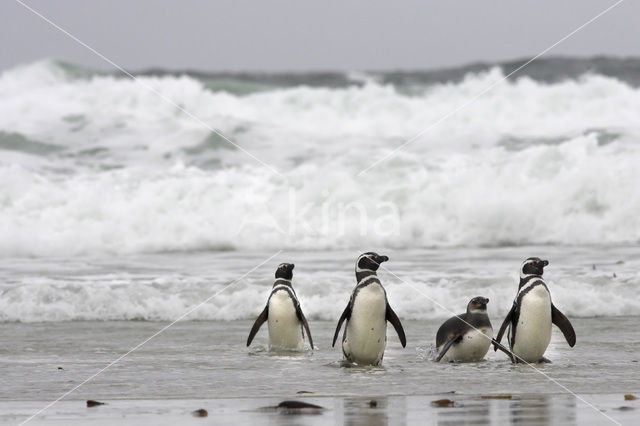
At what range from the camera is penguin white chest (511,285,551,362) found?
8562 mm

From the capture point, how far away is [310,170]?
2125 cm

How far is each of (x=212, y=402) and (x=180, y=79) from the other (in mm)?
25320

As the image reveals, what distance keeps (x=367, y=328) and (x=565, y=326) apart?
4.77 ft

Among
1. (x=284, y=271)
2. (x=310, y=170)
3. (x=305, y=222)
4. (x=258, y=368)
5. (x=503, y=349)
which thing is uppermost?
(x=310, y=170)

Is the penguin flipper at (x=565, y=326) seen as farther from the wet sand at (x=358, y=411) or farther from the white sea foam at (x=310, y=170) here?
the white sea foam at (x=310, y=170)

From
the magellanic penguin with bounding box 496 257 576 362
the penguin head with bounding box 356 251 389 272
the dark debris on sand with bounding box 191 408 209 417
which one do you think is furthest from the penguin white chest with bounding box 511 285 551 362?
the dark debris on sand with bounding box 191 408 209 417

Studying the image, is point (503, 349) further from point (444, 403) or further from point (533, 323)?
point (444, 403)

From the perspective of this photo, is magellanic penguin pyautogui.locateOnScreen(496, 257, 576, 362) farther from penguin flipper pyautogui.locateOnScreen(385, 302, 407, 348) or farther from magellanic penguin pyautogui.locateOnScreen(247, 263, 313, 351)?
magellanic penguin pyautogui.locateOnScreen(247, 263, 313, 351)

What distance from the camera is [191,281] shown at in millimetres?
13109

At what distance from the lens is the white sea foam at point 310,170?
18031 mm

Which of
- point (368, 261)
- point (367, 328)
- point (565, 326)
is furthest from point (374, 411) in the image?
point (565, 326)

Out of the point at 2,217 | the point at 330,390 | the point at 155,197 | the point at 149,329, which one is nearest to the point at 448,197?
the point at 155,197

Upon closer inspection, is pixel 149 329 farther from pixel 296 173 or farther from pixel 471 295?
pixel 296 173

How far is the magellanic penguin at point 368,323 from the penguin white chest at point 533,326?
2.87ft
